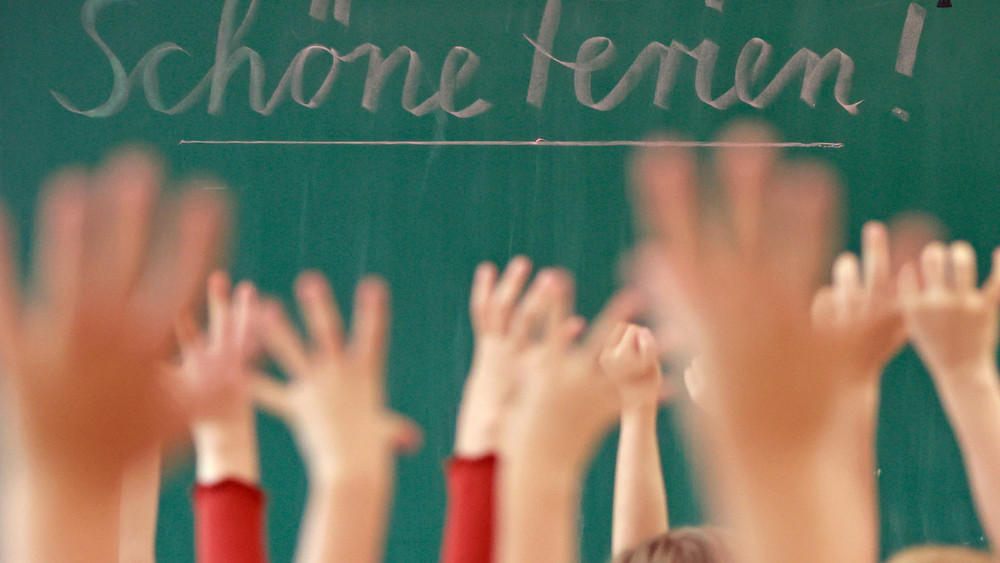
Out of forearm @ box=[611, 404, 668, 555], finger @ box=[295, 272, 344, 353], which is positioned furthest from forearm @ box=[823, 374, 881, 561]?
finger @ box=[295, 272, 344, 353]

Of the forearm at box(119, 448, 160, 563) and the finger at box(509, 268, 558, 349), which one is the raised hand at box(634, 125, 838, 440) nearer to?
the finger at box(509, 268, 558, 349)

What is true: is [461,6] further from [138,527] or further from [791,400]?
[138,527]

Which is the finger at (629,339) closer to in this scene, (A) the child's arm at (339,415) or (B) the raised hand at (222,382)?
(A) the child's arm at (339,415)

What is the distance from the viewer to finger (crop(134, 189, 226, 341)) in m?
1.12

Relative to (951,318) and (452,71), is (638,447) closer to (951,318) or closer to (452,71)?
(951,318)

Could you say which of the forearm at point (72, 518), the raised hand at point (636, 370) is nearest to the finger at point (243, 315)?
the forearm at point (72, 518)

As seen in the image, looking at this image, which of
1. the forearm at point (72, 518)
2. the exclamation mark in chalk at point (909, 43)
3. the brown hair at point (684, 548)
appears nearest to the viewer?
the forearm at point (72, 518)

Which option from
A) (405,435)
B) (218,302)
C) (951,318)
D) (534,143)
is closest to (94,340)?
(218,302)

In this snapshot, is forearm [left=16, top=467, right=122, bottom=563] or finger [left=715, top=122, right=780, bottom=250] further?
finger [left=715, top=122, right=780, bottom=250]

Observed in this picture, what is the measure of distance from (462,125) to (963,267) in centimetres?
68

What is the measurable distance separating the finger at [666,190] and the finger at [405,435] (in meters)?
0.40

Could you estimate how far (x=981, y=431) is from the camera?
1.07 meters

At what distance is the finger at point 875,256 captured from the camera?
1097mm

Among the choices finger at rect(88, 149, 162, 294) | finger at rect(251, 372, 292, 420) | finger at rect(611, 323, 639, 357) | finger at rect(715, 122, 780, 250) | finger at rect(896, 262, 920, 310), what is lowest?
finger at rect(251, 372, 292, 420)
